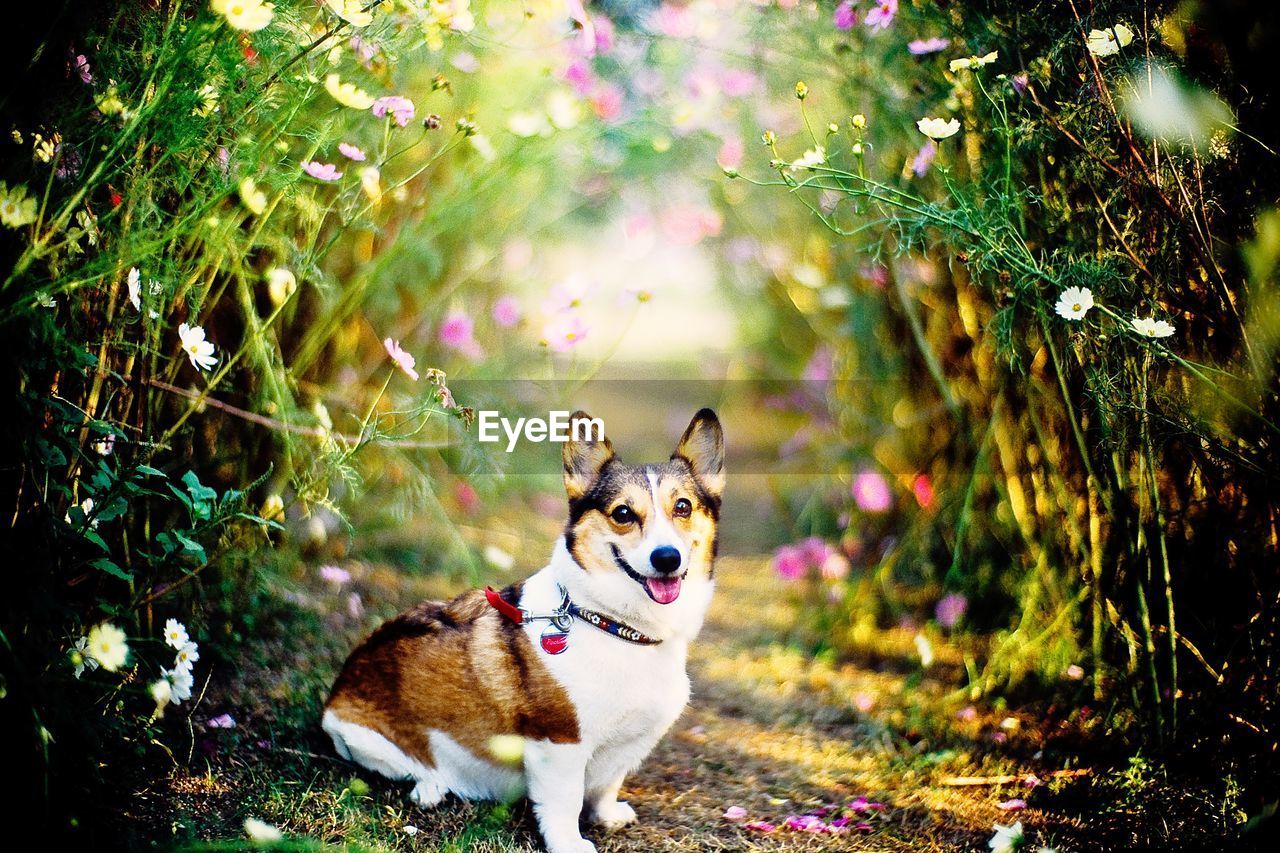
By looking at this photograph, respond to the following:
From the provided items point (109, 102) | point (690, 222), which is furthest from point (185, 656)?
point (690, 222)

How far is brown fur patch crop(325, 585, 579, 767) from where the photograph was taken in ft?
7.97

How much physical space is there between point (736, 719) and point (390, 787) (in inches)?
50.6

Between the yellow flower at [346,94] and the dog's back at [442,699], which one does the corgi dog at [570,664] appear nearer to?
the dog's back at [442,699]

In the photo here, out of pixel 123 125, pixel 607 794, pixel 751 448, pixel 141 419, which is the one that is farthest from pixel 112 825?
pixel 751 448

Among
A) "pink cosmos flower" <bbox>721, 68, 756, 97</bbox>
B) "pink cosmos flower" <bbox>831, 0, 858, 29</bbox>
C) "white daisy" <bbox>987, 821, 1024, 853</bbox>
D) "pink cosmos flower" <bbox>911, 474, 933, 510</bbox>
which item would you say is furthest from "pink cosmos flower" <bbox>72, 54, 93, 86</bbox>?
"pink cosmos flower" <bbox>911, 474, 933, 510</bbox>

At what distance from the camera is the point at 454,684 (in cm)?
254

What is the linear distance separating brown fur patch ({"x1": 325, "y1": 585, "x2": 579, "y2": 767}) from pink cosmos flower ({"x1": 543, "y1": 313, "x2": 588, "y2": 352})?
2.77 ft

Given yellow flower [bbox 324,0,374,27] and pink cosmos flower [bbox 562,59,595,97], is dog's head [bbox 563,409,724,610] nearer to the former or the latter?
yellow flower [bbox 324,0,374,27]

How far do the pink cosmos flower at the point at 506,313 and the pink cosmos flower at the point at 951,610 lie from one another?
2.38 metres

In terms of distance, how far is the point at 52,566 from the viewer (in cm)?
212

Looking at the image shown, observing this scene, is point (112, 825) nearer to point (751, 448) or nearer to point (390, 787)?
point (390, 787)

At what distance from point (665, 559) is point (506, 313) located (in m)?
2.61

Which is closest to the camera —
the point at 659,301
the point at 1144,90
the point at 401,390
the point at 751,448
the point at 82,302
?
the point at 82,302

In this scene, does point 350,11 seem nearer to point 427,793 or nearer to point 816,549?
point 427,793
